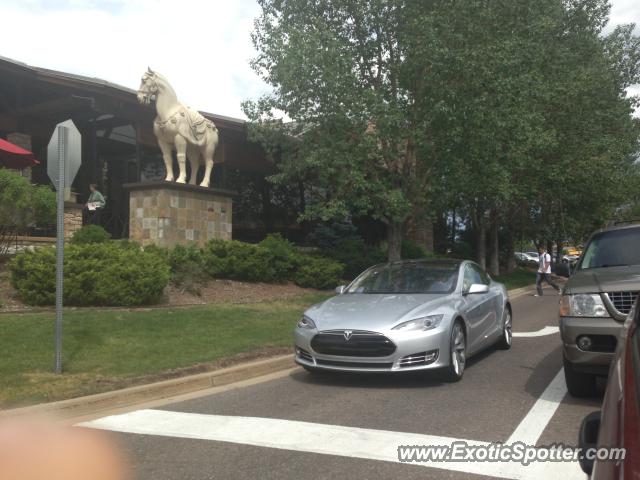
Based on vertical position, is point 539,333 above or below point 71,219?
below

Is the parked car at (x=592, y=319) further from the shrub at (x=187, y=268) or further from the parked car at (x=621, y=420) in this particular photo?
the shrub at (x=187, y=268)

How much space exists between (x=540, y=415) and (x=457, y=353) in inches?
65.2

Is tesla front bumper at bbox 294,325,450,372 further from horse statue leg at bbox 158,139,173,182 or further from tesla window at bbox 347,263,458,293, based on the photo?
horse statue leg at bbox 158,139,173,182

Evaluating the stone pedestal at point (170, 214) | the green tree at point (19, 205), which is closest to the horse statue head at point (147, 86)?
the stone pedestal at point (170, 214)

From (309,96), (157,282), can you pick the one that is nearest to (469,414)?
(157,282)

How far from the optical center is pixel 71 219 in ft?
53.2

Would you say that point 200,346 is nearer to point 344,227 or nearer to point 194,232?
point 194,232

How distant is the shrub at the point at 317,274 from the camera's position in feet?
54.2

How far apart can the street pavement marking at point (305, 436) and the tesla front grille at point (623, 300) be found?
5.74 ft

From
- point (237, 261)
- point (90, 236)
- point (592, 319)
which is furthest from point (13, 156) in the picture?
point (592, 319)

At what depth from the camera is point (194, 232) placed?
16500mm

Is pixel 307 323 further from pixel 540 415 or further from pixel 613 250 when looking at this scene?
pixel 613 250

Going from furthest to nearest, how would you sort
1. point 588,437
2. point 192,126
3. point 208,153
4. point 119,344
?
point 208,153 → point 192,126 → point 119,344 → point 588,437

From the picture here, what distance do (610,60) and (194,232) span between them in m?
20.3
